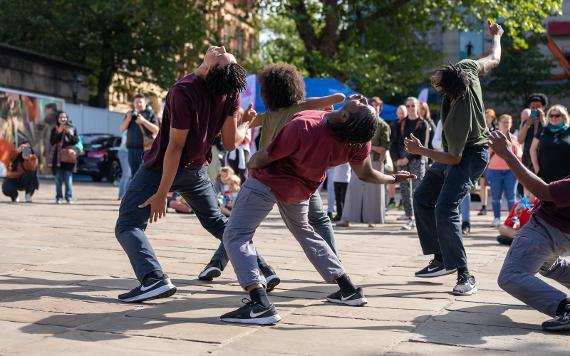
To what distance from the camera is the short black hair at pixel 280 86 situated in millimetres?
6406

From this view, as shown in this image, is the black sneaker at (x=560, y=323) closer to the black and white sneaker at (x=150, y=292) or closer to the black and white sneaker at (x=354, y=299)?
the black and white sneaker at (x=354, y=299)

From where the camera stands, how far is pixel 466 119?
22.1 ft

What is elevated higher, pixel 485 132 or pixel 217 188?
pixel 485 132

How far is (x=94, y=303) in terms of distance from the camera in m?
6.07

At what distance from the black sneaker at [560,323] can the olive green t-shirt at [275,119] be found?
2.24 m

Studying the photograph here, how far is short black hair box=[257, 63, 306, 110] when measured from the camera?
6.41 metres

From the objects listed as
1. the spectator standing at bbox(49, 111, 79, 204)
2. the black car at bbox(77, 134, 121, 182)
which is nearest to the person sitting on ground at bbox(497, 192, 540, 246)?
the spectator standing at bbox(49, 111, 79, 204)

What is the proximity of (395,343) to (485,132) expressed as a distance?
8.18 ft

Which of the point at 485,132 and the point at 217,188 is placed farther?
the point at 217,188

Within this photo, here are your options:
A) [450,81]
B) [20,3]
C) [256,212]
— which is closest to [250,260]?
[256,212]

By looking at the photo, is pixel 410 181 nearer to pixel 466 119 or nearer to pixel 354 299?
pixel 466 119

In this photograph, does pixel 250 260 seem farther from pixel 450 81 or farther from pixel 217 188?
pixel 217 188

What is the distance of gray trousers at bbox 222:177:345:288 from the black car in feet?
78.5

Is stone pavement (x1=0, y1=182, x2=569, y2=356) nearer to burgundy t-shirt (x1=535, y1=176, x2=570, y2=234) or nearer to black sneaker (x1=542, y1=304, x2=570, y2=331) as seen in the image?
black sneaker (x1=542, y1=304, x2=570, y2=331)
